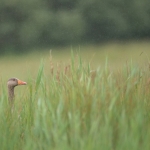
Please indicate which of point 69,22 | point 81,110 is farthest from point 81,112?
point 69,22

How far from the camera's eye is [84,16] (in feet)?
64.7

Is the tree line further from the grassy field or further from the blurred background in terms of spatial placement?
the grassy field

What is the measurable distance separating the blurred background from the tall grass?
14.0 m

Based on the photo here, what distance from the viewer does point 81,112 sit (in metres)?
4.27

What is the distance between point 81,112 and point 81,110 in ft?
0.05

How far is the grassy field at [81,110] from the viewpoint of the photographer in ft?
13.3

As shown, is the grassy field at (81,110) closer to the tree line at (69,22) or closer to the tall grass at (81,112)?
the tall grass at (81,112)

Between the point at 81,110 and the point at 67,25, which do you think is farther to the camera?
the point at 67,25

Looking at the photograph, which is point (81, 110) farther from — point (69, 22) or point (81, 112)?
point (69, 22)

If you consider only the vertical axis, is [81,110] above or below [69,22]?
above

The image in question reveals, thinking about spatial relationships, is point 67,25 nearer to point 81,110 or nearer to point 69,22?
point 69,22

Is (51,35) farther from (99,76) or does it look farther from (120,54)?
(99,76)

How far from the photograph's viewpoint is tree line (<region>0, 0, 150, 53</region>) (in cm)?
1948

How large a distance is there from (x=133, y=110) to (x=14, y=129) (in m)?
0.78
